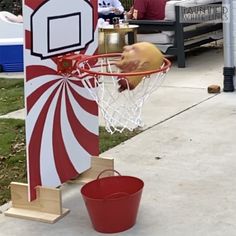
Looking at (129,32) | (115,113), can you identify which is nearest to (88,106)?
(115,113)

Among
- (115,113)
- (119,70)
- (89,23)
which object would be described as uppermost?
(89,23)

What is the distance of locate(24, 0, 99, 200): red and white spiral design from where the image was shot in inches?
161

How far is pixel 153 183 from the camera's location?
4863 millimetres

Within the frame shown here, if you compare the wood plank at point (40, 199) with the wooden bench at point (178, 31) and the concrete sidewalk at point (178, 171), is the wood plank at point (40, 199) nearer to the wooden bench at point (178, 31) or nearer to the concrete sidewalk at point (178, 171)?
the concrete sidewalk at point (178, 171)

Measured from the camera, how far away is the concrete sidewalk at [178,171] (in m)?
4.09

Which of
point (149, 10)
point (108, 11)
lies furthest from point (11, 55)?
point (149, 10)

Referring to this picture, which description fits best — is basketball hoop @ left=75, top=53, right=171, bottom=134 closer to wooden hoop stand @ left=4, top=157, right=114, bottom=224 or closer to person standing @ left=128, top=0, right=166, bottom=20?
wooden hoop stand @ left=4, top=157, right=114, bottom=224

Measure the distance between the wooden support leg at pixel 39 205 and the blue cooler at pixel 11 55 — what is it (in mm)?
5871

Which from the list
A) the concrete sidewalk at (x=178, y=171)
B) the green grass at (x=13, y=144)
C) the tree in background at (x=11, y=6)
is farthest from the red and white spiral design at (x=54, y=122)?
the tree in background at (x=11, y=6)

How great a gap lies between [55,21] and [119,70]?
539mm

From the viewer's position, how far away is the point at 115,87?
4.53 metres

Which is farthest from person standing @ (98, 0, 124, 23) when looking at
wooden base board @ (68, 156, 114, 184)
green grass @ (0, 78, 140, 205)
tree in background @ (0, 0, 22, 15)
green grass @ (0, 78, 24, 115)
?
tree in background @ (0, 0, 22, 15)

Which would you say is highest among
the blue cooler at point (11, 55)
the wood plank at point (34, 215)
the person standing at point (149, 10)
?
the person standing at point (149, 10)

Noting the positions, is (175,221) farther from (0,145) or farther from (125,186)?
(0,145)
